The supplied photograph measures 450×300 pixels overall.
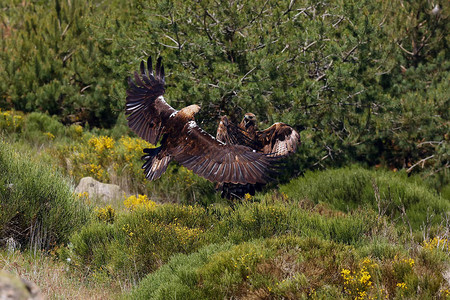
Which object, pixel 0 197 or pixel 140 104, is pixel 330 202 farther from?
pixel 0 197

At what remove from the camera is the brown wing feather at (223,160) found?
6129 mm

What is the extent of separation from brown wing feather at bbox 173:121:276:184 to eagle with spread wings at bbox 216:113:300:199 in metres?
0.47

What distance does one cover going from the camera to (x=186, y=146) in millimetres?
6418

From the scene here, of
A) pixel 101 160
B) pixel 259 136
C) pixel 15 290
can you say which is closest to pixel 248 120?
pixel 259 136

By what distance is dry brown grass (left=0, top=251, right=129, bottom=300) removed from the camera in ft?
16.0

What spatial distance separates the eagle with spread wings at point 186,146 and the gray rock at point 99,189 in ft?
6.90

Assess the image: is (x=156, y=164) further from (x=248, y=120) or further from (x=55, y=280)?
(x=55, y=280)

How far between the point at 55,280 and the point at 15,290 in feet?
9.98

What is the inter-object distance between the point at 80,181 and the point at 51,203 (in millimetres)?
2848

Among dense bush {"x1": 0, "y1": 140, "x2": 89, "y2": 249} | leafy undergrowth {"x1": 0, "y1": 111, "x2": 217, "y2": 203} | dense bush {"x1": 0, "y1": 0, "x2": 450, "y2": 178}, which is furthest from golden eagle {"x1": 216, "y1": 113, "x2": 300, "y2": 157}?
leafy undergrowth {"x1": 0, "y1": 111, "x2": 217, "y2": 203}

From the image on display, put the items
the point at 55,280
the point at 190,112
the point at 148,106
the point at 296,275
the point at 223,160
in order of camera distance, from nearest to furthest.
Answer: the point at 296,275, the point at 55,280, the point at 223,160, the point at 190,112, the point at 148,106

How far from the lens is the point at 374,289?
4.54 metres

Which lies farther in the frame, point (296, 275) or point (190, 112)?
point (190, 112)

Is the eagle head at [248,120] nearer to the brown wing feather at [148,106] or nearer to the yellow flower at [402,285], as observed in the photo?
the brown wing feather at [148,106]
